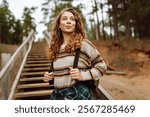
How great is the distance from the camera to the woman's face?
102 inches

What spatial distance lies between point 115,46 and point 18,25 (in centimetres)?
779

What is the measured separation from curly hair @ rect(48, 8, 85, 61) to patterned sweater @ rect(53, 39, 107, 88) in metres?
0.05

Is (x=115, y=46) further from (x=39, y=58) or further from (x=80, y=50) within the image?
(x=80, y=50)

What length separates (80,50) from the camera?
253 cm

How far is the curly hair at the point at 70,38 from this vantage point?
2529mm

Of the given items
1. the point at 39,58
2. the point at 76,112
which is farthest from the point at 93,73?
the point at 39,58

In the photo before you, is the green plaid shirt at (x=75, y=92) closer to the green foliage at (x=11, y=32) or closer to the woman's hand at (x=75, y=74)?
the woman's hand at (x=75, y=74)

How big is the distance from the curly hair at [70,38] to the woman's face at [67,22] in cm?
3

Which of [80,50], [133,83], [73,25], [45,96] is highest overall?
[73,25]

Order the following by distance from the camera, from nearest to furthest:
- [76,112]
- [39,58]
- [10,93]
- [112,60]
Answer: [76,112], [10,93], [39,58], [112,60]

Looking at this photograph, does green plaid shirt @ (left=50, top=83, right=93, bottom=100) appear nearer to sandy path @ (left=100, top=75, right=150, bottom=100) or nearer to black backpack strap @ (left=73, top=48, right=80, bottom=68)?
black backpack strap @ (left=73, top=48, right=80, bottom=68)

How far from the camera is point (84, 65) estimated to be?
8.30ft

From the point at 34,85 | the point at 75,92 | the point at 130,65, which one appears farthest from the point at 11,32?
the point at 75,92

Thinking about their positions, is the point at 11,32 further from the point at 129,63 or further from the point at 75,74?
→ the point at 75,74
